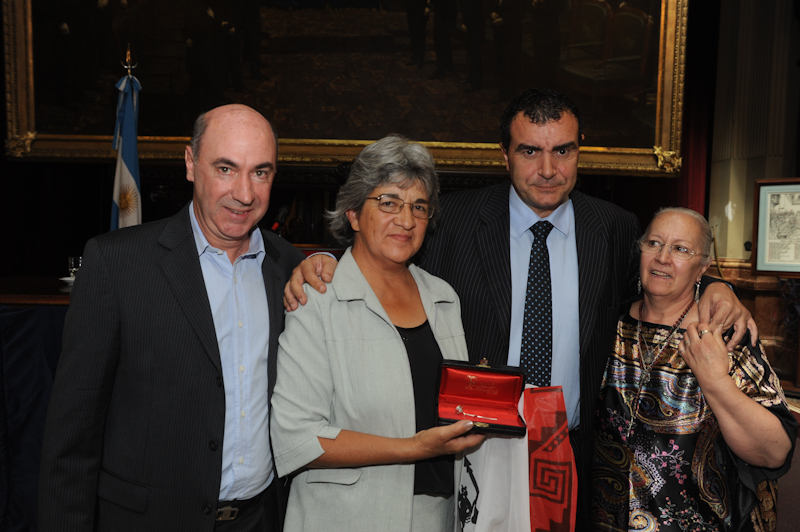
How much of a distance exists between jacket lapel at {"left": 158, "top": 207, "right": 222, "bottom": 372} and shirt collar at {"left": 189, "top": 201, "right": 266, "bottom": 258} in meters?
0.05

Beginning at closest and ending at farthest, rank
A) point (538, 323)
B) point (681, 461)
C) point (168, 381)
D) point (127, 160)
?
point (168, 381) < point (681, 461) < point (538, 323) < point (127, 160)

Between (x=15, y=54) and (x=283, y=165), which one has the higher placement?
(x=15, y=54)

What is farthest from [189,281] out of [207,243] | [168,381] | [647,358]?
[647,358]

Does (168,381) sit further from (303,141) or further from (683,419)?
(303,141)

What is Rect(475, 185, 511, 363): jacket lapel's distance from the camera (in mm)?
→ 2227

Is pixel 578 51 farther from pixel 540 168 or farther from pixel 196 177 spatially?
pixel 196 177

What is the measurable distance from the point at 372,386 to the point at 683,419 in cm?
117

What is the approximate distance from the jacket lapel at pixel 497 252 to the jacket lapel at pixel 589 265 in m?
0.31

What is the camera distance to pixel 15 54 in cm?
648

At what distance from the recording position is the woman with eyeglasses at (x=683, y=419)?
1839mm

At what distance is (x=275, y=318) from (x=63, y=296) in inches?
78.1

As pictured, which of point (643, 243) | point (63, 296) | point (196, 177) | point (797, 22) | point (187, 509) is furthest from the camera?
point (797, 22)

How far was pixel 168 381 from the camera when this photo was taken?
1630 millimetres

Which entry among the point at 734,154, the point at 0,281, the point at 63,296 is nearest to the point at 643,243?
the point at 63,296
